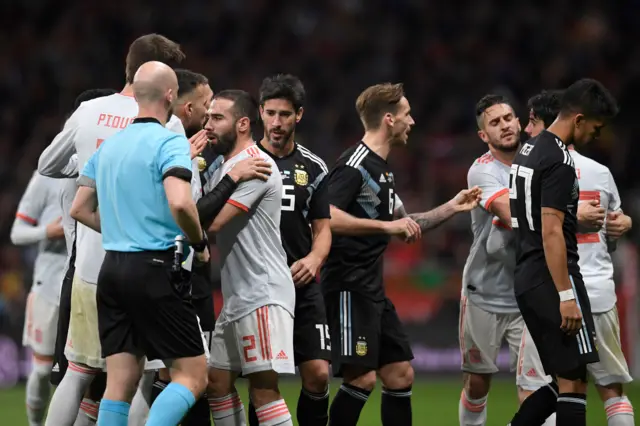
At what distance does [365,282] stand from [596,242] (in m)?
1.73

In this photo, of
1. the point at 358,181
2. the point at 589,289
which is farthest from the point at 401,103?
the point at 589,289

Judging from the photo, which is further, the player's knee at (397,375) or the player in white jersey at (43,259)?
the player in white jersey at (43,259)

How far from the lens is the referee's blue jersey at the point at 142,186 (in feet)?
18.4

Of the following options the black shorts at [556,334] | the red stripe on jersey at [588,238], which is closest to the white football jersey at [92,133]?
the black shorts at [556,334]

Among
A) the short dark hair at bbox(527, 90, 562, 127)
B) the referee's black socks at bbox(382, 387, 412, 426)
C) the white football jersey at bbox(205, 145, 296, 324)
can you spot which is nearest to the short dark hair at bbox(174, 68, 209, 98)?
the white football jersey at bbox(205, 145, 296, 324)

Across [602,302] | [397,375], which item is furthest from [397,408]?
[602,302]

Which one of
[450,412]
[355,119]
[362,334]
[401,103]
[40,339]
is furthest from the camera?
[355,119]

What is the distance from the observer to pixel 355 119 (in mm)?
17500

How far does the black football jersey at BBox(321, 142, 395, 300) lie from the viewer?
731 centimetres

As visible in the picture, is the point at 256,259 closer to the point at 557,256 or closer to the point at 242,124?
the point at 242,124

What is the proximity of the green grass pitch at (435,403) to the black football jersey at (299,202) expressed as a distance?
2.86m

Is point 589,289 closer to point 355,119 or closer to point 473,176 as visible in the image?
point 473,176

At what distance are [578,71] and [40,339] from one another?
1211 cm

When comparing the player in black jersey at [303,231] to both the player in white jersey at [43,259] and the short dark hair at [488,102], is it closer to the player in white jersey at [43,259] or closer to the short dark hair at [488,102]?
the short dark hair at [488,102]
